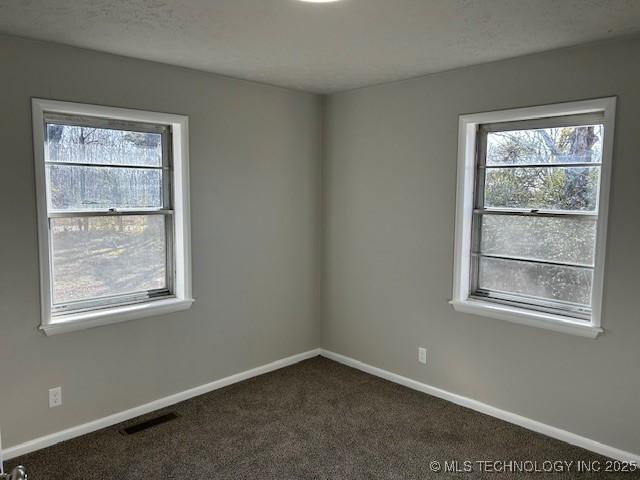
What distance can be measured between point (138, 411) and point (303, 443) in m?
1.21

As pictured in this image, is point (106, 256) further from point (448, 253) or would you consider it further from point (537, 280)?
point (537, 280)

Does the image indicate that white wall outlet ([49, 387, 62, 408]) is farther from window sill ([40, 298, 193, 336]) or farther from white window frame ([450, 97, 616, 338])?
white window frame ([450, 97, 616, 338])

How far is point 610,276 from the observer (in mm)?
2818

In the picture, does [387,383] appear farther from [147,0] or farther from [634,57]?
[147,0]

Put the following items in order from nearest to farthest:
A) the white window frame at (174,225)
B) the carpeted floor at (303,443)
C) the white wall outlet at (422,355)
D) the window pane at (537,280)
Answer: the carpeted floor at (303,443)
the white window frame at (174,225)
the window pane at (537,280)
the white wall outlet at (422,355)

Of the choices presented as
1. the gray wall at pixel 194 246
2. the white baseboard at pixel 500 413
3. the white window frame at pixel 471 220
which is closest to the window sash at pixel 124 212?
the gray wall at pixel 194 246

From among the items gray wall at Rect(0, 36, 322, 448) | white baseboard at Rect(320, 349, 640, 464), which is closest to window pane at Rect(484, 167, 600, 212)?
white baseboard at Rect(320, 349, 640, 464)

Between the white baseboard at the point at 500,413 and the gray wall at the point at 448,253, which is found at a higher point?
the gray wall at the point at 448,253

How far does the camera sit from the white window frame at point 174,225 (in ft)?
9.32

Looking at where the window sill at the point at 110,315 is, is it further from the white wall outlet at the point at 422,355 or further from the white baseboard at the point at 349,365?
the white wall outlet at the point at 422,355

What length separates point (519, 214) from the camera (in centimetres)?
327

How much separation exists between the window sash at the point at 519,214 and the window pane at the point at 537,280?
0.09 feet

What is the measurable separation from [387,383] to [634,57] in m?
2.79

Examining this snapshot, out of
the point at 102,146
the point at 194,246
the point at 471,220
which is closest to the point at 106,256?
the point at 194,246
